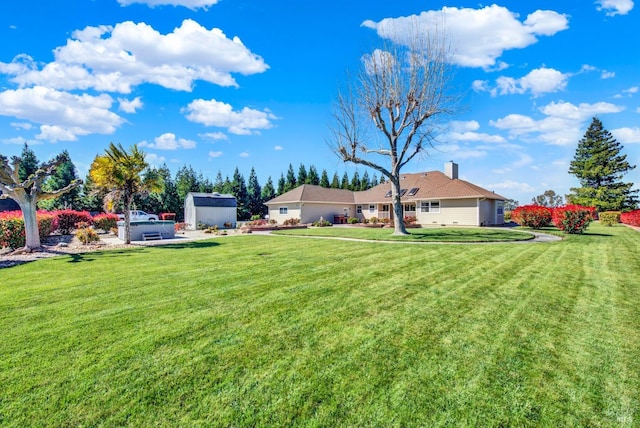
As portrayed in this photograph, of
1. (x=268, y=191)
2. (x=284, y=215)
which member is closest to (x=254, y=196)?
(x=268, y=191)

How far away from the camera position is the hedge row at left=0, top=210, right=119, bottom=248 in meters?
11.7

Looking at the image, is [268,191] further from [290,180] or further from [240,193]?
[240,193]

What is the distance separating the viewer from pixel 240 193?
42750mm

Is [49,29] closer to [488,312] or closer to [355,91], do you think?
[355,91]

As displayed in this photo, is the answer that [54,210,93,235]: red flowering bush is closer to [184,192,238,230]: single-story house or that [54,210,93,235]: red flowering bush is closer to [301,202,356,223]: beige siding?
[184,192,238,230]: single-story house

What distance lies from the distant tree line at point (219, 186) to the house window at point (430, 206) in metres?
22.5

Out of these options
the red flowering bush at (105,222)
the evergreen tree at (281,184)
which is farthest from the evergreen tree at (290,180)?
the red flowering bush at (105,222)

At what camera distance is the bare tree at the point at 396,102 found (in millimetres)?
16359

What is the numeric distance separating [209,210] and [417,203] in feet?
62.6

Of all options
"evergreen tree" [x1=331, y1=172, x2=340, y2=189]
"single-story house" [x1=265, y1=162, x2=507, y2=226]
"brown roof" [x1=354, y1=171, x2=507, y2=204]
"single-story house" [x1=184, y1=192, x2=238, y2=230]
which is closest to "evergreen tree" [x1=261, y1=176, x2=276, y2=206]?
"evergreen tree" [x1=331, y1=172, x2=340, y2=189]

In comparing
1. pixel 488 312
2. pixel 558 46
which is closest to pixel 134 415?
pixel 488 312

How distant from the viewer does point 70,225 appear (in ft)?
66.0

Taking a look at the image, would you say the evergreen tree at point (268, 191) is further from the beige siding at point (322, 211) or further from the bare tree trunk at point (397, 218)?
the bare tree trunk at point (397, 218)

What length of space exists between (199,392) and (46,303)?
407cm
